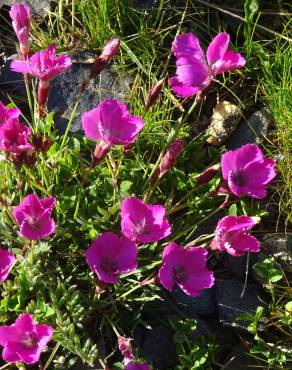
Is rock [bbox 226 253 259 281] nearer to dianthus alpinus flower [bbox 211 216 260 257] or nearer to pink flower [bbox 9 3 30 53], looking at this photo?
dianthus alpinus flower [bbox 211 216 260 257]

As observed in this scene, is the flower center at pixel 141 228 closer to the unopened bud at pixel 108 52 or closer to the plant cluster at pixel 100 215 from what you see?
the plant cluster at pixel 100 215

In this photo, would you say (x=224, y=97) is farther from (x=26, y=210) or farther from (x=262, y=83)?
(x=26, y=210)

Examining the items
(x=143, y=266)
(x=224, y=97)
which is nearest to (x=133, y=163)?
(x=143, y=266)

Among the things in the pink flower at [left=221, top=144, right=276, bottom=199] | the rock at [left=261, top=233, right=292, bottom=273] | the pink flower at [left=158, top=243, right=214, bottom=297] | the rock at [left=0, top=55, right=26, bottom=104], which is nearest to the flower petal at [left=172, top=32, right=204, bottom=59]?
the pink flower at [left=221, top=144, right=276, bottom=199]

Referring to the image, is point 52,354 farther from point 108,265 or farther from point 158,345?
point 158,345

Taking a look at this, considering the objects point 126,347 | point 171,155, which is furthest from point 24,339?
point 171,155

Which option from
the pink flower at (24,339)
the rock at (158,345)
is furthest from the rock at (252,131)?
the pink flower at (24,339)
